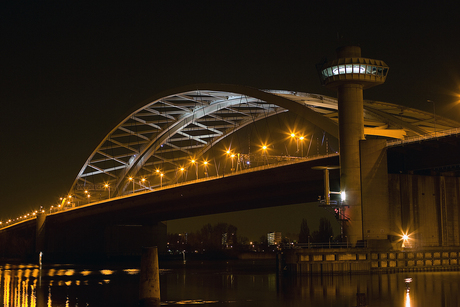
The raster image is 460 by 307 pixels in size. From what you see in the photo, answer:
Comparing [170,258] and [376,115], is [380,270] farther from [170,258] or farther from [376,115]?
[170,258]

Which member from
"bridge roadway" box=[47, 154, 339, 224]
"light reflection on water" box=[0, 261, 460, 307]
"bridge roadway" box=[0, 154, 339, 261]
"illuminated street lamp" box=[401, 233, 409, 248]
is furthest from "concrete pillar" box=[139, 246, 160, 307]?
"bridge roadway" box=[47, 154, 339, 224]

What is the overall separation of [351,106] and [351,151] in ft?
13.0

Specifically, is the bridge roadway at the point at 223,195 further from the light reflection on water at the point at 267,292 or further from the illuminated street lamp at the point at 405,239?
the light reflection on water at the point at 267,292

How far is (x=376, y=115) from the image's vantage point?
201 feet

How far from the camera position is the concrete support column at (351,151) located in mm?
48750

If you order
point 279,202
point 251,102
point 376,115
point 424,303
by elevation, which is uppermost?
point 251,102

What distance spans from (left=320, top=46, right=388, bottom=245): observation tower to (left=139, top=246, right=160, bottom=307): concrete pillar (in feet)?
88.0

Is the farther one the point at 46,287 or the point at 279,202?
the point at 279,202

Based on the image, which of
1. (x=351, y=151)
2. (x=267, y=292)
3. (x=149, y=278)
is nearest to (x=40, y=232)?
(x=351, y=151)

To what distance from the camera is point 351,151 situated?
5028 centimetres

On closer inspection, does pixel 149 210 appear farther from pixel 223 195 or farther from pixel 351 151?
pixel 351 151

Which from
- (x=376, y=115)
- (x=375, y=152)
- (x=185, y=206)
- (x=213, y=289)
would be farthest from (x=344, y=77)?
(x=185, y=206)

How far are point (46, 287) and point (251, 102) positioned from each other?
4180cm

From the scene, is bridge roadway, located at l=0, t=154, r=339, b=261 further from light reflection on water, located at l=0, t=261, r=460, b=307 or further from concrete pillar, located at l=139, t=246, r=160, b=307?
concrete pillar, located at l=139, t=246, r=160, b=307
